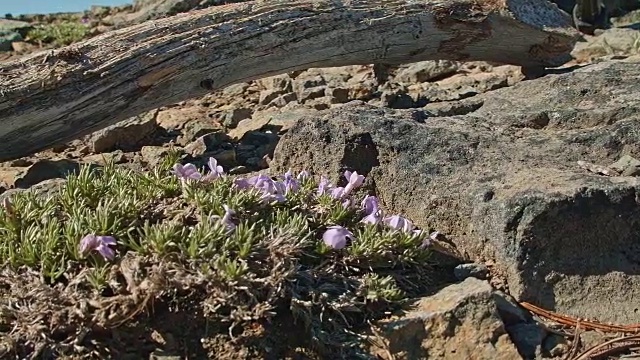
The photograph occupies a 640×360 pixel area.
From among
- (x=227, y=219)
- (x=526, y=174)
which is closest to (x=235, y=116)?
(x=526, y=174)

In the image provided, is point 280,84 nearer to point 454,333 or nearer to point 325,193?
point 325,193

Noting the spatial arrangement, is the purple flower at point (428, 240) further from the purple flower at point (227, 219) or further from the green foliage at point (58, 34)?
the green foliage at point (58, 34)

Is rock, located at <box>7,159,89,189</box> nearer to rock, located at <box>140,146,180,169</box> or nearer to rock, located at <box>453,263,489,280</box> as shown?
rock, located at <box>140,146,180,169</box>

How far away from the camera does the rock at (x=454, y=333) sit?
11.3 feet

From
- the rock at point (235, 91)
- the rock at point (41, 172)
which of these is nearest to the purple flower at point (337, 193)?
the rock at point (41, 172)

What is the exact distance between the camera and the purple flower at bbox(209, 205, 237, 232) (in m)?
3.57

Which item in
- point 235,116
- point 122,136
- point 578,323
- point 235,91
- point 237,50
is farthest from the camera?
point 235,91

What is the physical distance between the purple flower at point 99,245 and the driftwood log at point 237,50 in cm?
269

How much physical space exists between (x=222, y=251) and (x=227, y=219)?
223 millimetres

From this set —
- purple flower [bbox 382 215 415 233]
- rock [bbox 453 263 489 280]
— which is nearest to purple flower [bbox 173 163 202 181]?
purple flower [bbox 382 215 415 233]

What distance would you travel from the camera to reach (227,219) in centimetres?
363

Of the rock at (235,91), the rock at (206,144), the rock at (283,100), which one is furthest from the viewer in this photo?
the rock at (235,91)

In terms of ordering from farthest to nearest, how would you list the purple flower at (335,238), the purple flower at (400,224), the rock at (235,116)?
the rock at (235,116)
the purple flower at (400,224)
the purple flower at (335,238)

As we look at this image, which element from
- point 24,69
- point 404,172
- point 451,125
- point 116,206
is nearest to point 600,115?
point 451,125
